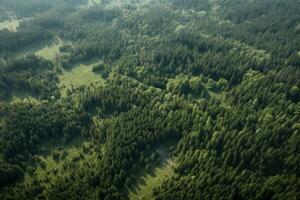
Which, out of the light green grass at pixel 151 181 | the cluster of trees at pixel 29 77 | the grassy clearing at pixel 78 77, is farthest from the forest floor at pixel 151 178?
the grassy clearing at pixel 78 77

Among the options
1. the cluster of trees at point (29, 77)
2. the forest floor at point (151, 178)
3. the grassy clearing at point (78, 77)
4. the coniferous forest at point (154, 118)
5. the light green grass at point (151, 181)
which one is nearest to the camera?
the coniferous forest at point (154, 118)

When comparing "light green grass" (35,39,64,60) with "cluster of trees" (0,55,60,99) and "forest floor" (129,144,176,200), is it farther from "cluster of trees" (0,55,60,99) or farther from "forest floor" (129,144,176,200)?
"forest floor" (129,144,176,200)

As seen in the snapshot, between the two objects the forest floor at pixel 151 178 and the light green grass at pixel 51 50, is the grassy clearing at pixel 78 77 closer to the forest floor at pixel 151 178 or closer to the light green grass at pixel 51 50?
the light green grass at pixel 51 50

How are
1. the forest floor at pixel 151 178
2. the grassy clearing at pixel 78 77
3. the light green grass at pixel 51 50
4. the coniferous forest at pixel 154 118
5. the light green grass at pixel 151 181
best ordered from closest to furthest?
1. the coniferous forest at pixel 154 118
2. the light green grass at pixel 151 181
3. the forest floor at pixel 151 178
4. the grassy clearing at pixel 78 77
5. the light green grass at pixel 51 50

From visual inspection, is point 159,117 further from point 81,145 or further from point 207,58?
point 207,58

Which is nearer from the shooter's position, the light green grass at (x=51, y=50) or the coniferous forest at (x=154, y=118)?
the coniferous forest at (x=154, y=118)

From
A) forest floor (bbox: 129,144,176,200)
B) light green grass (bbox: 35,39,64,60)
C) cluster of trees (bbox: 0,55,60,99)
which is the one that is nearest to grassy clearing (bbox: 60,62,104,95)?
cluster of trees (bbox: 0,55,60,99)

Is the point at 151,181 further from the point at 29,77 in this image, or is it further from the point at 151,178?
the point at 29,77
